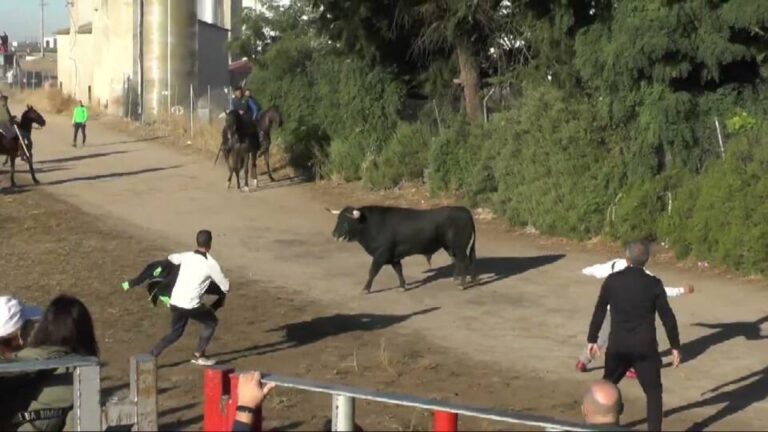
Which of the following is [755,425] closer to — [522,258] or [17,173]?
[522,258]

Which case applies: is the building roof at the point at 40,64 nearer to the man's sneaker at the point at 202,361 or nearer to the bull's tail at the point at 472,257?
the bull's tail at the point at 472,257

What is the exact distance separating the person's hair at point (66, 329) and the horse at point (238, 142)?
857 inches

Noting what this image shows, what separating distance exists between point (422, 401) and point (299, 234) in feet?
59.5

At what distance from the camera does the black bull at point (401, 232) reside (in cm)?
1727

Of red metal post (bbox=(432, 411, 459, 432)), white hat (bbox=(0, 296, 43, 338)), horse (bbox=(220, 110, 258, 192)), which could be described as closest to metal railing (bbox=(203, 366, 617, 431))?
red metal post (bbox=(432, 411, 459, 432))

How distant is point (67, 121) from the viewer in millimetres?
56812

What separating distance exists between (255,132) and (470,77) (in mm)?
4877

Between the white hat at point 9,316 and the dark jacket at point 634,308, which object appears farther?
the dark jacket at point 634,308

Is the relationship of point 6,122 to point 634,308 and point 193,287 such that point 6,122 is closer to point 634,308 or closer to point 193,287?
point 193,287

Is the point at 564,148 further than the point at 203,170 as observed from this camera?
No

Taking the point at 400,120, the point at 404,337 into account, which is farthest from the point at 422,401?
the point at 400,120

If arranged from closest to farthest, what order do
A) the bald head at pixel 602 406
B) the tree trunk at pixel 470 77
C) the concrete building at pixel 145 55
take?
the bald head at pixel 602 406 < the tree trunk at pixel 470 77 < the concrete building at pixel 145 55

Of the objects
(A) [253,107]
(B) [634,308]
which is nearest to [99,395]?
(B) [634,308]

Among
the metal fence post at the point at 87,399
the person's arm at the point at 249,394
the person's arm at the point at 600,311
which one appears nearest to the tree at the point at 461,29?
the person's arm at the point at 600,311
